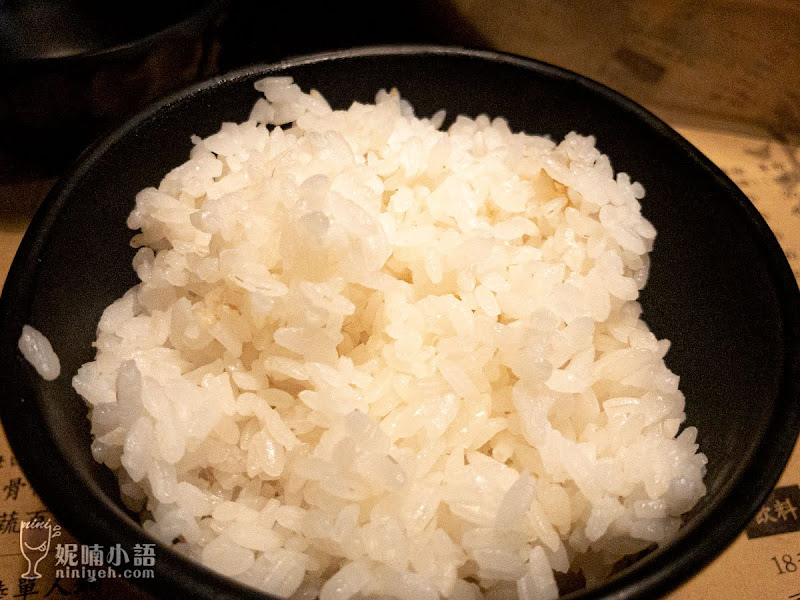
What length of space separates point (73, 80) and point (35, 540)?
1.19 meters

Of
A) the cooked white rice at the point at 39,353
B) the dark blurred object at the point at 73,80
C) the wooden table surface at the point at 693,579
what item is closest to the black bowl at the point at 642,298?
the cooked white rice at the point at 39,353

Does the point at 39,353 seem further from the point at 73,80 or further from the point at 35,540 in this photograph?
the point at 73,80

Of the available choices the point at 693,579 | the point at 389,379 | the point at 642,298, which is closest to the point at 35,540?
the point at 389,379

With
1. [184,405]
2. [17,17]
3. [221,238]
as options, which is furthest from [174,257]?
[17,17]

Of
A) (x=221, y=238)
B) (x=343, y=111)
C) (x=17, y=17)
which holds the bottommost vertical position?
(x=17, y=17)

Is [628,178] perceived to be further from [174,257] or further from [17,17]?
[17,17]

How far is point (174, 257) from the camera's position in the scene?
1.38 metres

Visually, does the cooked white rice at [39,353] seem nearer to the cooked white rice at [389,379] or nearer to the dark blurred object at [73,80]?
the cooked white rice at [389,379]

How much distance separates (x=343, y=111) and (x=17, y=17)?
1.58m

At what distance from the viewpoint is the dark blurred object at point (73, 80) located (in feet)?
5.92

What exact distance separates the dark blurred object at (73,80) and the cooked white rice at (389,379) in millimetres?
563

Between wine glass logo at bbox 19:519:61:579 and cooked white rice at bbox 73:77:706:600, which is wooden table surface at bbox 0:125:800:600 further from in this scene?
cooked white rice at bbox 73:77:706:600

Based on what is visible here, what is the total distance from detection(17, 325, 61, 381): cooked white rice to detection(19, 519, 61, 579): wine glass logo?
49 centimetres

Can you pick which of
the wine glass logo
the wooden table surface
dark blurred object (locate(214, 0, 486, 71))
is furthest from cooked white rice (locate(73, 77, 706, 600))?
dark blurred object (locate(214, 0, 486, 71))
